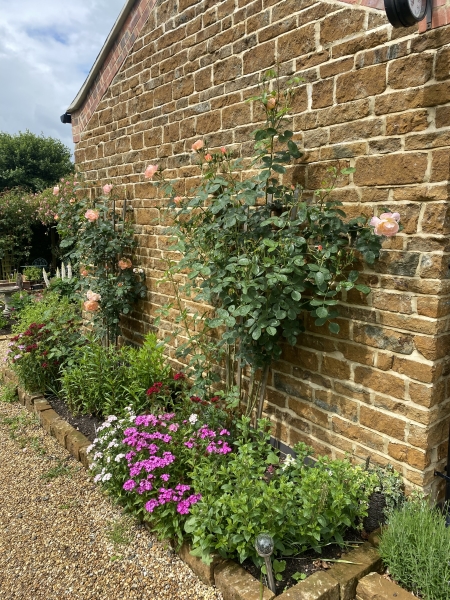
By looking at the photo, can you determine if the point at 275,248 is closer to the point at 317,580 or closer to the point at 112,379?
the point at 317,580

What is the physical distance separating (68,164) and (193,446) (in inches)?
935

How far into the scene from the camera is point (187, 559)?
93.2 inches

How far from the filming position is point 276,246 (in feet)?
8.13

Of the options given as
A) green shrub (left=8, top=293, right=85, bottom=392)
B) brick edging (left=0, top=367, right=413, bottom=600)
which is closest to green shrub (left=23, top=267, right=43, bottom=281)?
green shrub (left=8, top=293, right=85, bottom=392)

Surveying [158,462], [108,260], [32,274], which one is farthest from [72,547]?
[32,274]

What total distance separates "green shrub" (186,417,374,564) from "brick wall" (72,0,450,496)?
1.16 feet

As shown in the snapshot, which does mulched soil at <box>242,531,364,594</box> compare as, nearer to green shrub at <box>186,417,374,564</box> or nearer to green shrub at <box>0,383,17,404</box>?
green shrub at <box>186,417,374,564</box>

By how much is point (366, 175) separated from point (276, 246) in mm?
622

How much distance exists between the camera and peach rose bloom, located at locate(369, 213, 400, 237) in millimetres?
2078

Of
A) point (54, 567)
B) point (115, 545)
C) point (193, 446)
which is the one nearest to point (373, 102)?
point (193, 446)

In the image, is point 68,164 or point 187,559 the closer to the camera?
point 187,559

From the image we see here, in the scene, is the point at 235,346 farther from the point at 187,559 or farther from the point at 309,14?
the point at 309,14

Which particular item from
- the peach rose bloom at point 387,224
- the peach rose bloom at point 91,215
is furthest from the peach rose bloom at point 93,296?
the peach rose bloom at point 387,224

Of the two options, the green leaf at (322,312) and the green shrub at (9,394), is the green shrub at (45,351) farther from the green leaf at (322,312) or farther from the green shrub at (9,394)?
the green leaf at (322,312)
